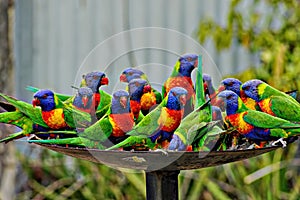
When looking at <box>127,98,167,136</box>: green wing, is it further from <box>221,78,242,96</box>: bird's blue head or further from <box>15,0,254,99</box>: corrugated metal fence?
<box>15,0,254,99</box>: corrugated metal fence

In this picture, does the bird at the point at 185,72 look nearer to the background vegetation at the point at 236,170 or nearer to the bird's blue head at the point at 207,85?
the bird's blue head at the point at 207,85

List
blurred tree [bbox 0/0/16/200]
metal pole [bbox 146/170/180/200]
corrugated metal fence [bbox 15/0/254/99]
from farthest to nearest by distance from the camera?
corrugated metal fence [bbox 15/0/254/99] → blurred tree [bbox 0/0/16/200] → metal pole [bbox 146/170/180/200]

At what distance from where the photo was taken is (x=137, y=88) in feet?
3.72

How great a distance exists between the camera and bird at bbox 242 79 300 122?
1140mm

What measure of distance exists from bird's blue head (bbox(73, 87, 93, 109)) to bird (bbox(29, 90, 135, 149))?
6 centimetres

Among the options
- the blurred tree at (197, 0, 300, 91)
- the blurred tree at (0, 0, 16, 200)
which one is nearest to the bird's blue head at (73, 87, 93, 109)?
the blurred tree at (0, 0, 16, 200)

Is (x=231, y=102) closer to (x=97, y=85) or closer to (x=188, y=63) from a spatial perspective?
(x=188, y=63)

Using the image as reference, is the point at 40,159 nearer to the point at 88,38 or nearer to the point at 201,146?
the point at 88,38

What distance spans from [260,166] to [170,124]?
1.46 meters

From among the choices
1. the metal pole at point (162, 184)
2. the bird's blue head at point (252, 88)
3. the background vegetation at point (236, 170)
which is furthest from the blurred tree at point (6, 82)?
the bird's blue head at point (252, 88)

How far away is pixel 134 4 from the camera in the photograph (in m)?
3.48

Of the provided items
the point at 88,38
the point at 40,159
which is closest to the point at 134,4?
the point at 88,38

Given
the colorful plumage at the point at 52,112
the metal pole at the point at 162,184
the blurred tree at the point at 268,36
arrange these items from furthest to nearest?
the blurred tree at the point at 268,36
the metal pole at the point at 162,184
the colorful plumage at the point at 52,112

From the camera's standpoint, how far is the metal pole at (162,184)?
50.4 inches
